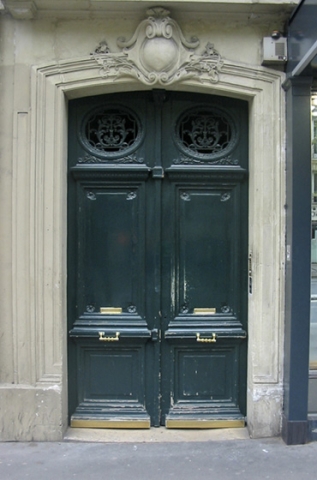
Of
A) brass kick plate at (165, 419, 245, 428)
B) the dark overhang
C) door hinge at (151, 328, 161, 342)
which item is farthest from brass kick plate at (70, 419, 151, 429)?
the dark overhang

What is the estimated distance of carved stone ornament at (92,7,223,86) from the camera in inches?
186

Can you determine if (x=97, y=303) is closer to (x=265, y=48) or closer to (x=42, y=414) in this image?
(x=42, y=414)

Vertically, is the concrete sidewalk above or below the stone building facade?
below

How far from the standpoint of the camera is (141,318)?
510cm

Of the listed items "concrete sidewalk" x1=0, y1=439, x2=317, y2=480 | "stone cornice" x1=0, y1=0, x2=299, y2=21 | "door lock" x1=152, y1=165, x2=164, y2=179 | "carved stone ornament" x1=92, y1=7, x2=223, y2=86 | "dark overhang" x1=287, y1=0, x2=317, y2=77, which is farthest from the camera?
"door lock" x1=152, y1=165, x2=164, y2=179

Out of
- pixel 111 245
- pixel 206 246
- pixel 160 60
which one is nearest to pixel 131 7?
pixel 160 60

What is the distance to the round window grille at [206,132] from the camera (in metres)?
5.11

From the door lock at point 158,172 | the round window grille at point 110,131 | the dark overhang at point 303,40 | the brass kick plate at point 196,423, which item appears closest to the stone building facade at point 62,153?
the dark overhang at point 303,40

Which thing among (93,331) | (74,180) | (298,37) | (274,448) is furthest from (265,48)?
(274,448)

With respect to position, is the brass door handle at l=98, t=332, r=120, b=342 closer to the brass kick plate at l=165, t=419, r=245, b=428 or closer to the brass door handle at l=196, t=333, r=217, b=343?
the brass door handle at l=196, t=333, r=217, b=343

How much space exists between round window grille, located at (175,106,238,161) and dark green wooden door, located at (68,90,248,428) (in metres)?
0.01

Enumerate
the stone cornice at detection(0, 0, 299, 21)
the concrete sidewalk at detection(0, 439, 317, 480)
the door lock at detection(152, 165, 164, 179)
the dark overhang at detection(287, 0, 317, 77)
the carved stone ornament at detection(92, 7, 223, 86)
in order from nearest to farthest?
the dark overhang at detection(287, 0, 317, 77) < the concrete sidewalk at detection(0, 439, 317, 480) < the stone cornice at detection(0, 0, 299, 21) < the carved stone ornament at detection(92, 7, 223, 86) < the door lock at detection(152, 165, 164, 179)

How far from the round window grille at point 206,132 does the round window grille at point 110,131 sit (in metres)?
0.48

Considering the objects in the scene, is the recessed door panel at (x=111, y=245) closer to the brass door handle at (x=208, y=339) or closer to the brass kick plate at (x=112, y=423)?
the brass door handle at (x=208, y=339)
